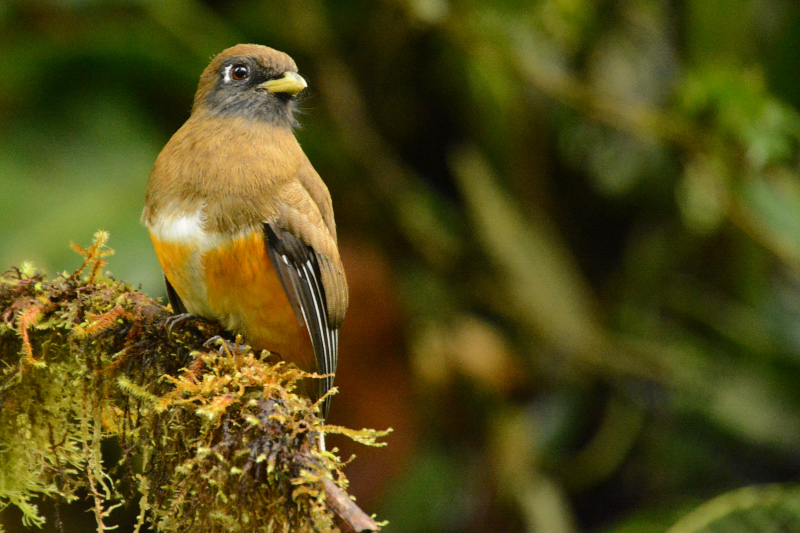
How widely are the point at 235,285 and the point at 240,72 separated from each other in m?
0.80

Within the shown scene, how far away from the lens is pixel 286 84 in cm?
265

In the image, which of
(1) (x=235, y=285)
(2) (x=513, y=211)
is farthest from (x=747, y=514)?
(1) (x=235, y=285)

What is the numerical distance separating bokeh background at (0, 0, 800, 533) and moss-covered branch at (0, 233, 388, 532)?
200 centimetres

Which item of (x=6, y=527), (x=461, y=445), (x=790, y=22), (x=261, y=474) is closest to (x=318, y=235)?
(x=261, y=474)

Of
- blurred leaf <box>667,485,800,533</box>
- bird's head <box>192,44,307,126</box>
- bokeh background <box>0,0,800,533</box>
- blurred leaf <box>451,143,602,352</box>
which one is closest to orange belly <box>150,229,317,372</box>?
bird's head <box>192,44,307,126</box>

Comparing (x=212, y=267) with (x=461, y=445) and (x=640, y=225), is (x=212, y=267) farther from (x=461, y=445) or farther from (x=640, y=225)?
(x=640, y=225)

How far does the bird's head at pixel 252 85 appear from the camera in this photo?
2641 millimetres

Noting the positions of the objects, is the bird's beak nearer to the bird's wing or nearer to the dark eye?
the dark eye

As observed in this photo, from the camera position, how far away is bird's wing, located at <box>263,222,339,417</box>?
2.33m

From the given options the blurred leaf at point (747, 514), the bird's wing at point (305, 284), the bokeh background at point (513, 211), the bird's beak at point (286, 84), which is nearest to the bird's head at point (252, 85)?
the bird's beak at point (286, 84)

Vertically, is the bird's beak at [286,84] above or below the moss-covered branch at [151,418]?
above

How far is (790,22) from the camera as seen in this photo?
473 centimetres

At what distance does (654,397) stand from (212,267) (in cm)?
368

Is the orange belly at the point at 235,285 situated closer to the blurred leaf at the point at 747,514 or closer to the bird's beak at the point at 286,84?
the bird's beak at the point at 286,84
